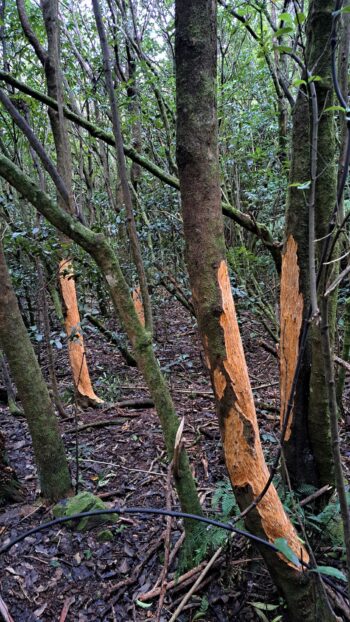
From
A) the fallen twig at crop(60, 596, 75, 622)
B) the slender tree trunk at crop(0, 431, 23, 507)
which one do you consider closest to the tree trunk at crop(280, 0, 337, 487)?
the fallen twig at crop(60, 596, 75, 622)

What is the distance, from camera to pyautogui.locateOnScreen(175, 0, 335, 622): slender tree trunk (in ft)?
5.57

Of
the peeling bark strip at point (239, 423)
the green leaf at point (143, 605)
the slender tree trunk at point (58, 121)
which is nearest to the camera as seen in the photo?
the peeling bark strip at point (239, 423)

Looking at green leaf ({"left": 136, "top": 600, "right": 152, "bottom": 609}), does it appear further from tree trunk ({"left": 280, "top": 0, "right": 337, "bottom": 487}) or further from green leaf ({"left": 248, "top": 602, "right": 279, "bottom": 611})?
tree trunk ({"left": 280, "top": 0, "right": 337, "bottom": 487})

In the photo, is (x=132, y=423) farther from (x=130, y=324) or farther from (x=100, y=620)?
(x=130, y=324)

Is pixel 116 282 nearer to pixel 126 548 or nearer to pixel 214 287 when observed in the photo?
pixel 214 287

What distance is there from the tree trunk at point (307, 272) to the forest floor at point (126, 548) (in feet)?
0.91

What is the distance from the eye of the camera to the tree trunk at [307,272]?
Result: 2.12 m

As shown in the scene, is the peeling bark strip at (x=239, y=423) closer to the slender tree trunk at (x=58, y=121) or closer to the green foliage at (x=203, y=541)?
the green foliage at (x=203, y=541)

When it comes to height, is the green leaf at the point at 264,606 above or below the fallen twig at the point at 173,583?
below

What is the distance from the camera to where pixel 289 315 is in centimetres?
239

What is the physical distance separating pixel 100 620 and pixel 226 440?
49.5 inches

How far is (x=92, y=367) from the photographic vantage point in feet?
21.1

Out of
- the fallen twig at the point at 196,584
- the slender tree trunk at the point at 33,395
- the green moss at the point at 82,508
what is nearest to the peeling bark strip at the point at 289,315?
the fallen twig at the point at 196,584

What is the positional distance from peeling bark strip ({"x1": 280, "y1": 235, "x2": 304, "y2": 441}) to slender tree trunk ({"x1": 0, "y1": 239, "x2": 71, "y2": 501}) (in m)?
1.62
